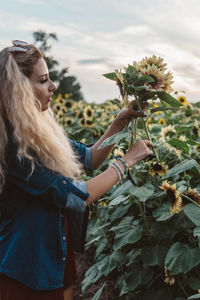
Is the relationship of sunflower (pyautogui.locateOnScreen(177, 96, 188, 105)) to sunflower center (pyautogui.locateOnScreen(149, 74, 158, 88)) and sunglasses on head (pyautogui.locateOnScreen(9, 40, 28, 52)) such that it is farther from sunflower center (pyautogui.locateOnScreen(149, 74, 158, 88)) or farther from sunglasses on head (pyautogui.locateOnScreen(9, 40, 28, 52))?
sunglasses on head (pyautogui.locateOnScreen(9, 40, 28, 52))

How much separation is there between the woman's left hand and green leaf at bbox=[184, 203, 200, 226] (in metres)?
0.46

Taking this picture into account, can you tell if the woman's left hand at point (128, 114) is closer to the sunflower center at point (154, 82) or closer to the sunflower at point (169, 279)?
the sunflower center at point (154, 82)

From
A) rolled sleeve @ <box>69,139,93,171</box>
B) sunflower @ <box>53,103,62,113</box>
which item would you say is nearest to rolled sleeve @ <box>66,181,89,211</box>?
rolled sleeve @ <box>69,139,93,171</box>

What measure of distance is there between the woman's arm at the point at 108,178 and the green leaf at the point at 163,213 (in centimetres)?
38

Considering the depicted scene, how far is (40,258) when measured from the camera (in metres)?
1.71

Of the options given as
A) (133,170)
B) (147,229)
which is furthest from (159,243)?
(133,170)

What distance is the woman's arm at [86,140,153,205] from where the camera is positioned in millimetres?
1691

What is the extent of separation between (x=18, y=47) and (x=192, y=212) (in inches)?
42.6

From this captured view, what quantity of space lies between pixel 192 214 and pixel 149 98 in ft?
1.82

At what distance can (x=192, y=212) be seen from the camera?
1.75 metres

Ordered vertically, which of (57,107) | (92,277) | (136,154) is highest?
(136,154)

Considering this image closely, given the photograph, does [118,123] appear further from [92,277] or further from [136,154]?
[92,277]

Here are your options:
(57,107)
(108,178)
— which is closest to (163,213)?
(108,178)

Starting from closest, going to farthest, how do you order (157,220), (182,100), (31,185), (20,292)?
(31,185) → (20,292) → (157,220) → (182,100)
